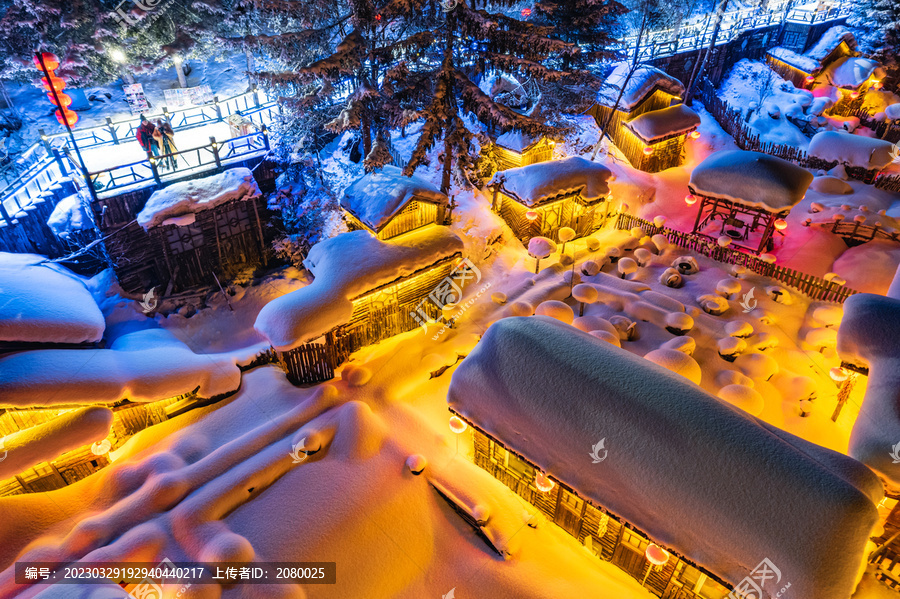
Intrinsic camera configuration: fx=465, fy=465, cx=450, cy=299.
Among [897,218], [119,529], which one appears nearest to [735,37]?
[897,218]

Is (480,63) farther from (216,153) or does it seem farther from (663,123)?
(663,123)

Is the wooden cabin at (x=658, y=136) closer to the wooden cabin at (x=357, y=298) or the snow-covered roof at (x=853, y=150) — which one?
the snow-covered roof at (x=853, y=150)

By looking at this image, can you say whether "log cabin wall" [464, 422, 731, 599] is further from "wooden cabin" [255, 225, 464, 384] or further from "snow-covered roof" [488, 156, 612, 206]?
"snow-covered roof" [488, 156, 612, 206]

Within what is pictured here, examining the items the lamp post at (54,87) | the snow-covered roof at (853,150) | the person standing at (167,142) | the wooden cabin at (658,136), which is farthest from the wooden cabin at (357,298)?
the snow-covered roof at (853,150)

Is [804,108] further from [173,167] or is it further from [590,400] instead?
[173,167]

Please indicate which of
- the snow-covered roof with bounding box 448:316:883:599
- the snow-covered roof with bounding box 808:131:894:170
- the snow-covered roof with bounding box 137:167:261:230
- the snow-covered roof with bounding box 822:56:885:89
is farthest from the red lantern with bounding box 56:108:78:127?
the snow-covered roof with bounding box 822:56:885:89

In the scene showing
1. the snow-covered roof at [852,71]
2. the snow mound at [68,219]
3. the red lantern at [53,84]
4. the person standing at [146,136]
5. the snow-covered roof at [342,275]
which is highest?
the red lantern at [53,84]

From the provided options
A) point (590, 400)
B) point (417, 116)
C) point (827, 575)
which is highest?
point (417, 116)

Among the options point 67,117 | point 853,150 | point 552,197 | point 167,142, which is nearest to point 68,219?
point 67,117
